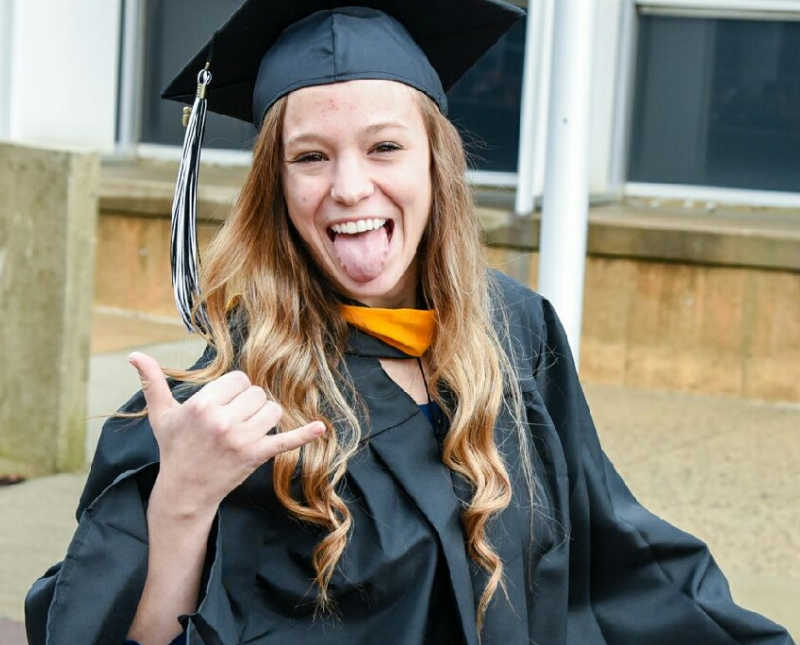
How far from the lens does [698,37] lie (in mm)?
6738

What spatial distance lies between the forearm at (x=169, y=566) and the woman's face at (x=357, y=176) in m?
0.48

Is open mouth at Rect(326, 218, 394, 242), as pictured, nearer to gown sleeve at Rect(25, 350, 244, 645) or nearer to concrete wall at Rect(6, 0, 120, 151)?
gown sleeve at Rect(25, 350, 244, 645)

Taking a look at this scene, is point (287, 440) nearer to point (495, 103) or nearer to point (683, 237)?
point (683, 237)

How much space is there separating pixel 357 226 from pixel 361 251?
0.04m

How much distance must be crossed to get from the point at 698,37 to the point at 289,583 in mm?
5101

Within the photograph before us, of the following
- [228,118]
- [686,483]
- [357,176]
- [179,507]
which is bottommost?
[686,483]

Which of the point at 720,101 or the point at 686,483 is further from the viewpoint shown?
the point at 720,101

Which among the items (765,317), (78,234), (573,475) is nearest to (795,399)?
(765,317)

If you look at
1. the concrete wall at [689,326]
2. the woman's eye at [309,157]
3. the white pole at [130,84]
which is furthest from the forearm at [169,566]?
the white pole at [130,84]

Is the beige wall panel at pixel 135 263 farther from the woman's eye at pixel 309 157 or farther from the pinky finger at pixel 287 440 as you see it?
the pinky finger at pixel 287 440

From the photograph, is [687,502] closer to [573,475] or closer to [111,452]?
[573,475]

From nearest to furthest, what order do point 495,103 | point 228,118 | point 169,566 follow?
point 169,566 < point 495,103 < point 228,118

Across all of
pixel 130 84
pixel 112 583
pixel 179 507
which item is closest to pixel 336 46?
pixel 179 507

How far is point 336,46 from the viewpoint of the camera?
2250 millimetres
